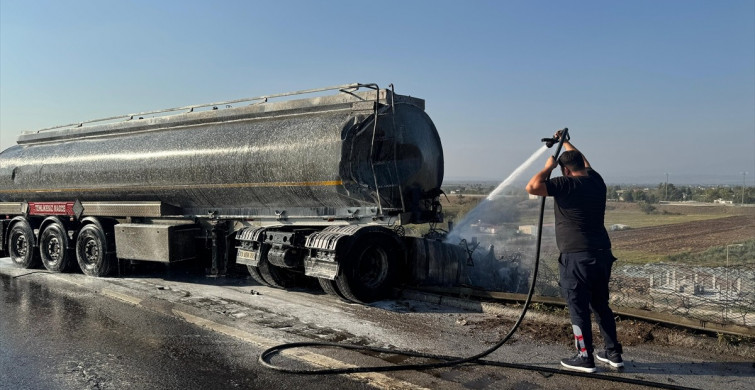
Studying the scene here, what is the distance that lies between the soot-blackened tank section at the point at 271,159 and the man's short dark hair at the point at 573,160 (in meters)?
3.30

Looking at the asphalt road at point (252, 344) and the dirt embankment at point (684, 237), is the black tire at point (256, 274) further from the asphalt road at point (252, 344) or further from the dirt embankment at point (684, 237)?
the dirt embankment at point (684, 237)

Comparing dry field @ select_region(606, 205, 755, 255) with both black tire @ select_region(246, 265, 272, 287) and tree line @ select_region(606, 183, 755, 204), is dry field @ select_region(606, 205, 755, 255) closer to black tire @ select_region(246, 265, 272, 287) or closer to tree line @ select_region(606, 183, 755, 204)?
black tire @ select_region(246, 265, 272, 287)

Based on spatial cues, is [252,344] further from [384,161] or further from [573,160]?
[573,160]

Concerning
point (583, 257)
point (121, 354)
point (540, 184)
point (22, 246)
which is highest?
point (540, 184)

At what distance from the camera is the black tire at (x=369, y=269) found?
25.8 feet

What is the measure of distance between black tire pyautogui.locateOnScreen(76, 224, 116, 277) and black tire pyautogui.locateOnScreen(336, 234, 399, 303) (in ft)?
20.5

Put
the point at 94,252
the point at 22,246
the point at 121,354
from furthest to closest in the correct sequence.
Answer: the point at 22,246 → the point at 94,252 → the point at 121,354

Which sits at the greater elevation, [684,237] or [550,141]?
[550,141]

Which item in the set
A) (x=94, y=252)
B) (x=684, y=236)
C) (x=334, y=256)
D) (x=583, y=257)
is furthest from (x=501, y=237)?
(x=684, y=236)

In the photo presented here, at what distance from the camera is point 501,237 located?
34.5ft

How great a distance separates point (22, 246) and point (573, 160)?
13946 mm

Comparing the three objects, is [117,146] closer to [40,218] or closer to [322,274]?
[40,218]

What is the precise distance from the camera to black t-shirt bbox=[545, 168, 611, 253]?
5.03 metres

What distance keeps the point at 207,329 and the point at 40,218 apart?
9.29 meters
